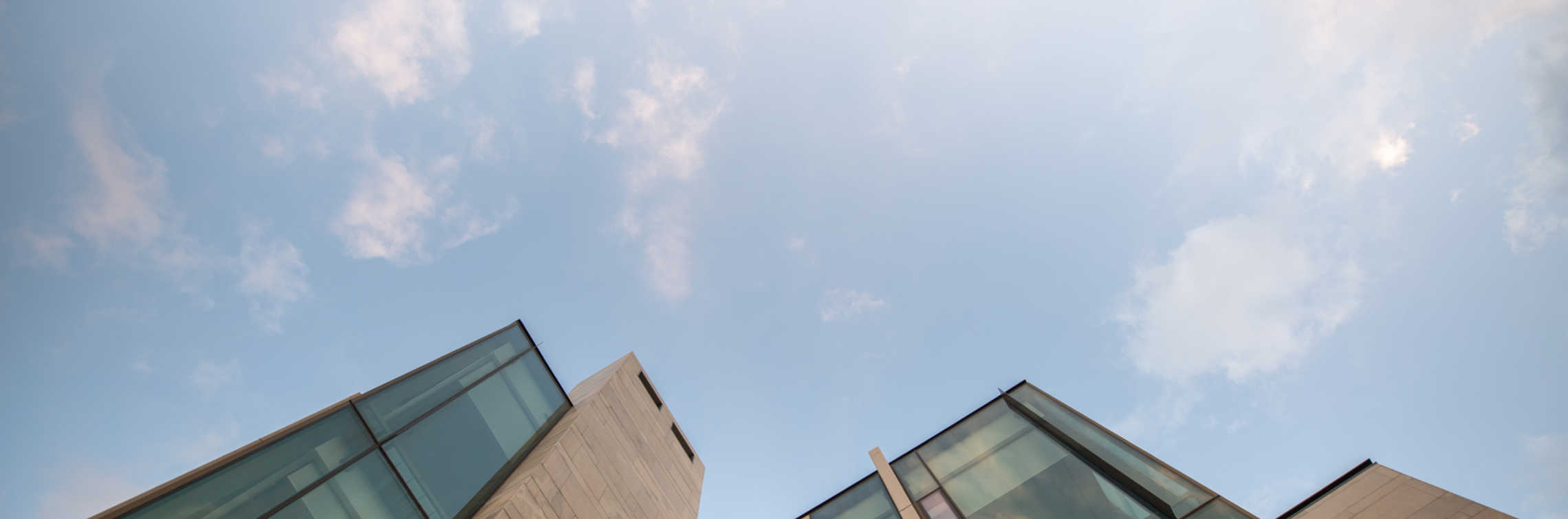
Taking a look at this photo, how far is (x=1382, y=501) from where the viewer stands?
834 centimetres

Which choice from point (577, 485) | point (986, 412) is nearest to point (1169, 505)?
point (986, 412)

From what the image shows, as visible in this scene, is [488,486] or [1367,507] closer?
[1367,507]

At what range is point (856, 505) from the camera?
1541cm

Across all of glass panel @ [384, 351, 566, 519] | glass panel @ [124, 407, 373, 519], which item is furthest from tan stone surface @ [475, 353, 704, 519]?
glass panel @ [124, 407, 373, 519]

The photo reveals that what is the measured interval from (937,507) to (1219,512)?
5144mm

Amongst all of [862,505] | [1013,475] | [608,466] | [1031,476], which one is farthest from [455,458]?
[1031,476]

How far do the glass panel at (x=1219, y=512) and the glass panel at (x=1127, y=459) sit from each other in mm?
118

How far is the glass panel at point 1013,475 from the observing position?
10.6 metres

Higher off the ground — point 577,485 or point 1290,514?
point 577,485

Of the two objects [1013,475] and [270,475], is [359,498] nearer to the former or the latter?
[270,475]

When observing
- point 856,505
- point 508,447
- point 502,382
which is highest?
point 502,382

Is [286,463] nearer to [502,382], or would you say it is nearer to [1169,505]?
[502,382]

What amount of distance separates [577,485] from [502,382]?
3.19 meters

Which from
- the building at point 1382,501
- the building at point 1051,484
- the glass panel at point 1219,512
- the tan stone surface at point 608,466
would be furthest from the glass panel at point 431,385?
the building at point 1382,501
